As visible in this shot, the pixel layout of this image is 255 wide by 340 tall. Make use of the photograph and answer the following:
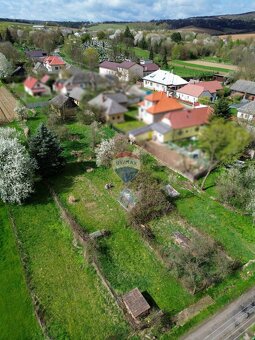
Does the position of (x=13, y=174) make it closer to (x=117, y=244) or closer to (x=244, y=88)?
(x=117, y=244)

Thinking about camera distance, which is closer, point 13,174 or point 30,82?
point 30,82

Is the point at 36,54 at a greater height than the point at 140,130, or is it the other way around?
the point at 36,54

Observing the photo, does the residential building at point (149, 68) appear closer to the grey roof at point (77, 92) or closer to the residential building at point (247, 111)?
the grey roof at point (77, 92)

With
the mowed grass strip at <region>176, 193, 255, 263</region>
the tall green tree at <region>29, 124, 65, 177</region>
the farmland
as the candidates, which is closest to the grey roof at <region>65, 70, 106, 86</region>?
the mowed grass strip at <region>176, 193, 255, 263</region>

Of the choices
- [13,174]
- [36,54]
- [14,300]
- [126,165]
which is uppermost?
[36,54]

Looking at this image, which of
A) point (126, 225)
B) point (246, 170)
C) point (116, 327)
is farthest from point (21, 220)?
point (246, 170)

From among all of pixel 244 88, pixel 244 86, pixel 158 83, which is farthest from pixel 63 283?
pixel 244 86

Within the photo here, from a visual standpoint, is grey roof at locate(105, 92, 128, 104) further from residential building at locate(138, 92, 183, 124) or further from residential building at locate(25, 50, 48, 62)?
residential building at locate(25, 50, 48, 62)
